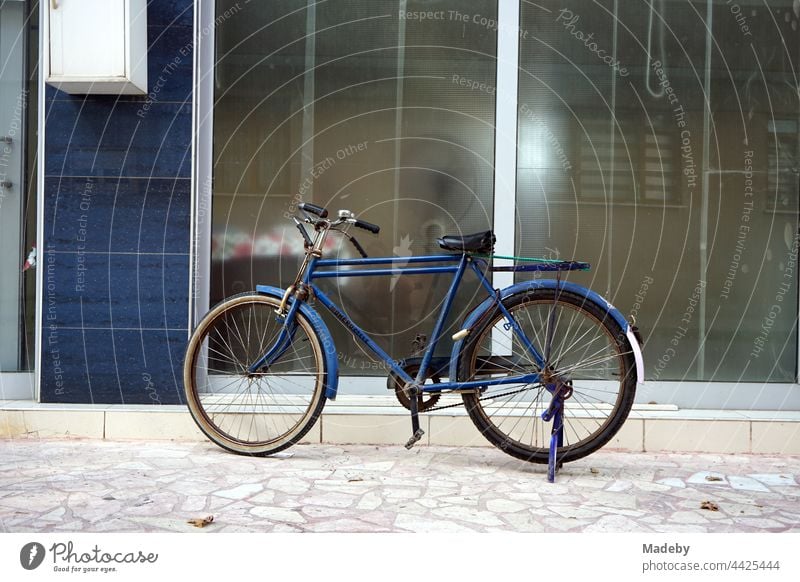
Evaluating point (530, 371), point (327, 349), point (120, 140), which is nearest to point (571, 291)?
point (530, 371)

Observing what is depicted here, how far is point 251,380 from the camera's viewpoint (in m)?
4.07

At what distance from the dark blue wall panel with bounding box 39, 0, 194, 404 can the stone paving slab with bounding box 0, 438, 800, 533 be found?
1.49 feet

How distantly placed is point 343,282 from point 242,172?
796 millimetres

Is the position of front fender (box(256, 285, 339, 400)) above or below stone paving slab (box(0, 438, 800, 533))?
above

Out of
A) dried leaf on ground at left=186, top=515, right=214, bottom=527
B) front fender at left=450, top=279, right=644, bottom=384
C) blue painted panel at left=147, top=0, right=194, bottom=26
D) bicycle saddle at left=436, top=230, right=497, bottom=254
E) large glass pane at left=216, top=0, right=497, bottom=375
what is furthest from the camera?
large glass pane at left=216, top=0, right=497, bottom=375

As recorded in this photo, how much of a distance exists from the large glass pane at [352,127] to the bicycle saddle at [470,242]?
936 mm

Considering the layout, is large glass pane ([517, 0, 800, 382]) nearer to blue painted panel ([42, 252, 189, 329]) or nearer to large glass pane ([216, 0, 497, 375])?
large glass pane ([216, 0, 497, 375])

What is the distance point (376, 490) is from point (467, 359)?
27.5 inches

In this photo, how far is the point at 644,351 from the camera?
470 centimetres

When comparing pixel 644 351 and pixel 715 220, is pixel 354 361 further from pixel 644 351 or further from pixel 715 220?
pixel 715 220

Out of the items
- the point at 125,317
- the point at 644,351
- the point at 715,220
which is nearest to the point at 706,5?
the point at 715,220

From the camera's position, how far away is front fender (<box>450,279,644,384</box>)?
141 inches

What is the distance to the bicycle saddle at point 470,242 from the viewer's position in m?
3.68

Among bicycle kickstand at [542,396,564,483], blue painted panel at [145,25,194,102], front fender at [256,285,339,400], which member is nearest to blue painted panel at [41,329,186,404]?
front fender at [256,285,339,400]
